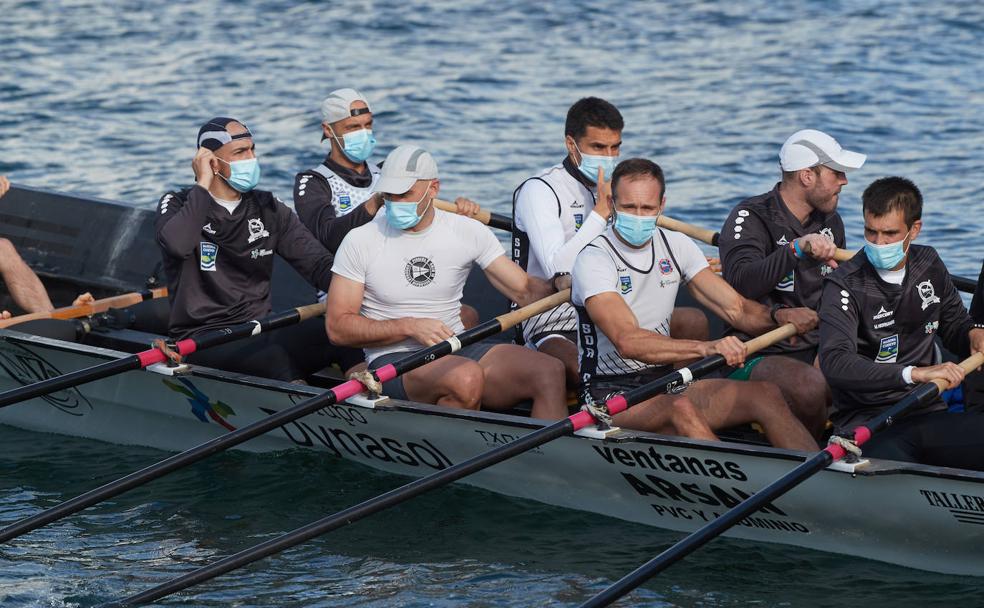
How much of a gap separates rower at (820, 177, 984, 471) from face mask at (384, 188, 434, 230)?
7.01ft

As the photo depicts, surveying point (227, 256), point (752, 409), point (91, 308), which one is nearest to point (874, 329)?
point (752, 409)

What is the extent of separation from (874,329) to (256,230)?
353 centimetres

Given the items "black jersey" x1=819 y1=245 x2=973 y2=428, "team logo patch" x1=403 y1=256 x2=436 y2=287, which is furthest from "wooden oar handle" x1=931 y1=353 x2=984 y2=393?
"team logo patch" x1=403 y1=256 x2=436 y2=287

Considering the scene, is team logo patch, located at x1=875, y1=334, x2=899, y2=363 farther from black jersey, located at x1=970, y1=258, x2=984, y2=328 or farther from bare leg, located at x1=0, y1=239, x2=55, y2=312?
bare leg, located at x1=0, y1=239, x2=55, y2=312

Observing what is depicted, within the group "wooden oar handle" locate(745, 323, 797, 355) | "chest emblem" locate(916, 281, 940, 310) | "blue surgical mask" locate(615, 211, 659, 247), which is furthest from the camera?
"wooden oar handle" locate(745, 323, 797, 355)

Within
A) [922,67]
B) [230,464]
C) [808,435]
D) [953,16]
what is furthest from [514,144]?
[808,435]

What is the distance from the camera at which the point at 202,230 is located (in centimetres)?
836

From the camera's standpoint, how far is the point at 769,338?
7.65 m

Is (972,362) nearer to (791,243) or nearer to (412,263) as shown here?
(791,243)

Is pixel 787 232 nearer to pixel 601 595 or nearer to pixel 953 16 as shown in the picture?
pixel 601 595

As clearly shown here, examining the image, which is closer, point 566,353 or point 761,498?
point 761,498

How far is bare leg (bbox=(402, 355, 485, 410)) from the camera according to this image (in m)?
7.88

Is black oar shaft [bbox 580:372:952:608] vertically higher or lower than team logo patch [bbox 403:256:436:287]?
lower

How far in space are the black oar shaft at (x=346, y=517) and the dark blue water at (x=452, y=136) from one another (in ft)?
2.00
